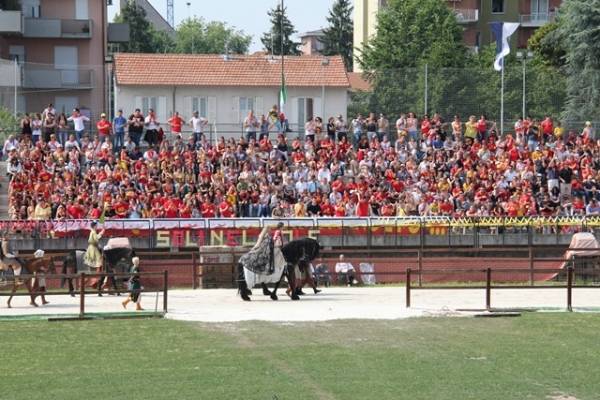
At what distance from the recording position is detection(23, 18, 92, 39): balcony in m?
65.7

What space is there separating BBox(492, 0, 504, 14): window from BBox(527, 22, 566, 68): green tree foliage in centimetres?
600

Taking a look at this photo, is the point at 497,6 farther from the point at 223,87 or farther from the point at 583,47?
the point at 223,87

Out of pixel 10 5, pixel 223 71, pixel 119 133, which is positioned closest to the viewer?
pixel 119 133

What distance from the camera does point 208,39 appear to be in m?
141

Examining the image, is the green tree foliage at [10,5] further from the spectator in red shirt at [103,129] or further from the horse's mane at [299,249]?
the horse's mane at [299,249]

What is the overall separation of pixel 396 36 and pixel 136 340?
6477cm

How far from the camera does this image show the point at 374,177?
41469 millimetres

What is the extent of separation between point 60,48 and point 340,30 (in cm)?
5399

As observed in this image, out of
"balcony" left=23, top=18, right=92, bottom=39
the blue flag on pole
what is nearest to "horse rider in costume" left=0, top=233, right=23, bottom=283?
the blue flag on pole

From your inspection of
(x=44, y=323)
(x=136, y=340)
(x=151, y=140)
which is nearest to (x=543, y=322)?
(x=136, y=340)

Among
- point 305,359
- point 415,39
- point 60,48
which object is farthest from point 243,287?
point 415,39

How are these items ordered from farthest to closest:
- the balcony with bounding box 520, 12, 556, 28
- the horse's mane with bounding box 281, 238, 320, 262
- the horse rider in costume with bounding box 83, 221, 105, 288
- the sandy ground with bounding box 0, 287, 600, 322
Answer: the balcony with bounding box 520, 12, 556, 28, the horse rider in costume with bounding box 83, 221, 105, 288, the horse's mane with bounding box 281, 238, 320, 262, the sandy ground with bounding box 0, 287, 600, 322

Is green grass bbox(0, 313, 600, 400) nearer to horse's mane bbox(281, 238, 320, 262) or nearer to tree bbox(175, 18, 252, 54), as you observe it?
horse's mane bbox(281, 238, 320, 262)

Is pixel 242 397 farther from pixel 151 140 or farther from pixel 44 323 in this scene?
pixel 151 140
